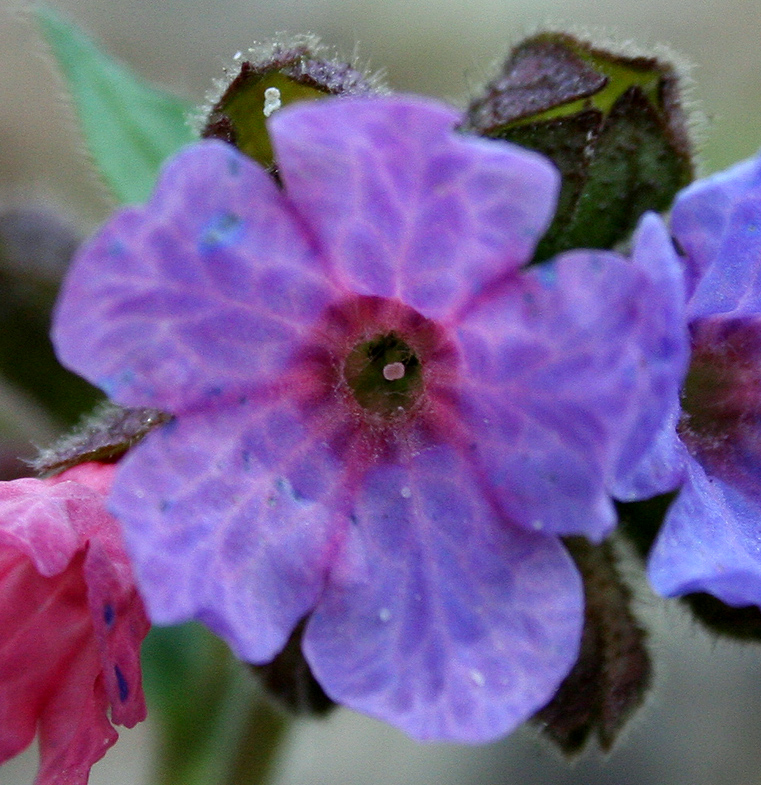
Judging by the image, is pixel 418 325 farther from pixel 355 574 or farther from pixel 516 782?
pixel 516 782

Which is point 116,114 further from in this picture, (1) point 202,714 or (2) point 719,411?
(2) point 719,411

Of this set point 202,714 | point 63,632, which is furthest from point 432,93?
point 63,632

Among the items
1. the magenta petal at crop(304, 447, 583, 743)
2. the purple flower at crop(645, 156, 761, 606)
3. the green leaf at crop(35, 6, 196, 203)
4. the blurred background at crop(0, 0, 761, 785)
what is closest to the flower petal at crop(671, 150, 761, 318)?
the purple flower at crop(645, 156, 761, 606)

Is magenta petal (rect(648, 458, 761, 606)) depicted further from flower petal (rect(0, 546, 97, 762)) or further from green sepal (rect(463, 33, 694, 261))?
flower petal (rect(0, 546, 97, 762))

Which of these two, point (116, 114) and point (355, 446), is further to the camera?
point (116, 114)

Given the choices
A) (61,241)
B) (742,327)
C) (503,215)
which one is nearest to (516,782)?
(61,241)

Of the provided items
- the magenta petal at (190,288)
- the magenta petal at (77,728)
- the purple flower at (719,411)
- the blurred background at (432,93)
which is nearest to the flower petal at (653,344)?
the purple flower at (719,411)

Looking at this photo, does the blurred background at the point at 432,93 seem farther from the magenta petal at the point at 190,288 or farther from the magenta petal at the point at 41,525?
the magenta petal at the point at 190,288
